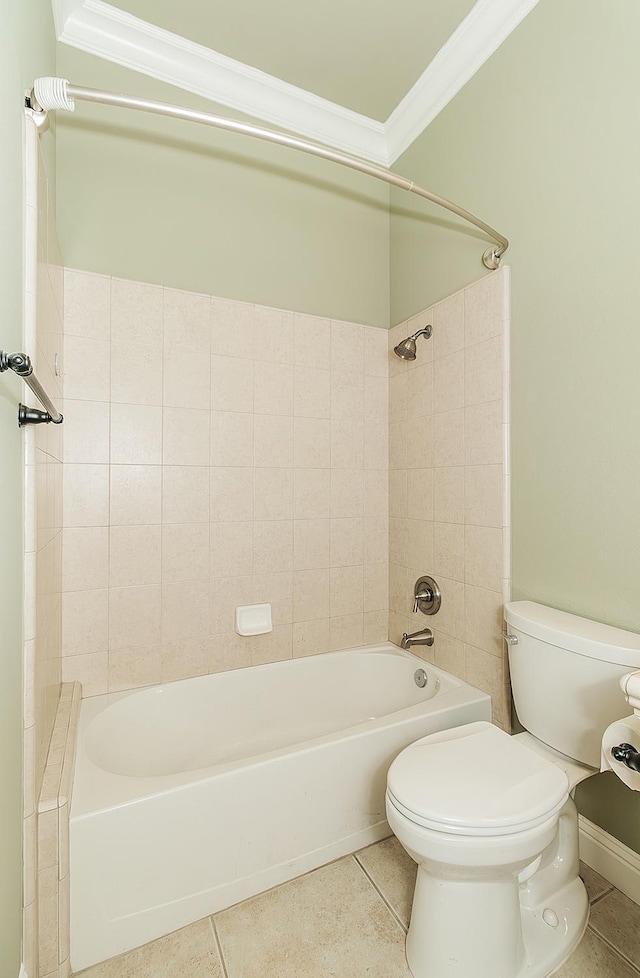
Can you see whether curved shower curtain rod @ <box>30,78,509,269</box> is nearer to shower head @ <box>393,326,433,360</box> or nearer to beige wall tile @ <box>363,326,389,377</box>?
shower head @ <box>393,326,433,360</box>

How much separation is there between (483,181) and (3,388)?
178cm

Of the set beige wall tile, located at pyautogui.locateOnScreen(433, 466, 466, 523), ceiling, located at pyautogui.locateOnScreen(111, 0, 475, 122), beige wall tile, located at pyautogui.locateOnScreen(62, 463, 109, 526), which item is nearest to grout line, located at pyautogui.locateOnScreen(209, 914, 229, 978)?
beige wall tile, located at pyautogui.locateOnScreen(62, 463, 109, 526)

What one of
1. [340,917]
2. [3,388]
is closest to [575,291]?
[3,388]

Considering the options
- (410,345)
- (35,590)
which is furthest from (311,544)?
(35,590)

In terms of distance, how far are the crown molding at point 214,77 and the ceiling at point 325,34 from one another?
37 mm

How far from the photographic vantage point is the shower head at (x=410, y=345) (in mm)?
1996

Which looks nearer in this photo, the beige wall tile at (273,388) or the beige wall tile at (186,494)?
the beige wall tile at (186,494)

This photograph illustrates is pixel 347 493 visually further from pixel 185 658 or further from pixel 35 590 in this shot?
pixel 35 590

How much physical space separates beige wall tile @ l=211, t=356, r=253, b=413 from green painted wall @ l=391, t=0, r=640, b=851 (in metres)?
1.00

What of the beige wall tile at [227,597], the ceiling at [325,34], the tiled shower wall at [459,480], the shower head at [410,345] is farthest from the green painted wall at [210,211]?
the beige wall tile at [227,597]

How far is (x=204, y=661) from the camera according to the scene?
1899 mm

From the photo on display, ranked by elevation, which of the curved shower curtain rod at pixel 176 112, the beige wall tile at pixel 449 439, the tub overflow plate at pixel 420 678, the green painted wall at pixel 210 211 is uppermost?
the green painted wall at pixel 210 211

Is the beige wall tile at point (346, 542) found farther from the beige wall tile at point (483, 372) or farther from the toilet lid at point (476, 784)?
the toilet lid at point (476, 784)

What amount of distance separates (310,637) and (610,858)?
49.1 inches
